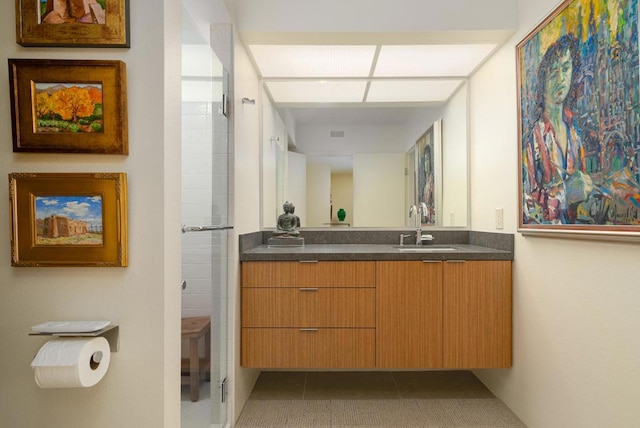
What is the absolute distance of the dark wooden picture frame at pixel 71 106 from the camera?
1158 mm

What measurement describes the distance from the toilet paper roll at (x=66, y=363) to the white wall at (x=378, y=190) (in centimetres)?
196

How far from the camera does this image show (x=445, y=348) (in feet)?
7.10

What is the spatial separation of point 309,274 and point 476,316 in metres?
0.97

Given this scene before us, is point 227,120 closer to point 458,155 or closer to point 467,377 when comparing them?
point 458,155

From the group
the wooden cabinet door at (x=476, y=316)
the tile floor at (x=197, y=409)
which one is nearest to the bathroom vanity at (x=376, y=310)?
the wooden cabinet door at (x=476, y=316)

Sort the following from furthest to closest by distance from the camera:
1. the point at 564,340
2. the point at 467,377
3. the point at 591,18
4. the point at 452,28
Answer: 1. the point at 467,377
2. the point at 452,28
3. the point at 564,340
4. the point at 591,18

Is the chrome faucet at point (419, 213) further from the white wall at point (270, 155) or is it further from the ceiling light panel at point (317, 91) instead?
the white wall at point (270, 155)

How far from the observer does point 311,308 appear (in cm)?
218

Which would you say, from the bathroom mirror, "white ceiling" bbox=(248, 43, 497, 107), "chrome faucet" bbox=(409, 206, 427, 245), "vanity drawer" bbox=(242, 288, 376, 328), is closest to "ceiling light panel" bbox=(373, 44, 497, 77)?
"white ceiling" bbox=(248, 43, 497, 107)

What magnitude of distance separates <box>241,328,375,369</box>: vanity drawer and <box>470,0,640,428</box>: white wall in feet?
2.72

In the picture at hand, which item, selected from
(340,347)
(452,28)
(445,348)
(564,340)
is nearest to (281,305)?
(340,347)

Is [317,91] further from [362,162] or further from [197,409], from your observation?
[197,409]

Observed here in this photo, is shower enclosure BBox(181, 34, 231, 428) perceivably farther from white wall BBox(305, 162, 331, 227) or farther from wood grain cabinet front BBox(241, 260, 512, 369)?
white wall BBox(305, 162, 331, 227)

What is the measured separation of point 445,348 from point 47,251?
6.37ft
